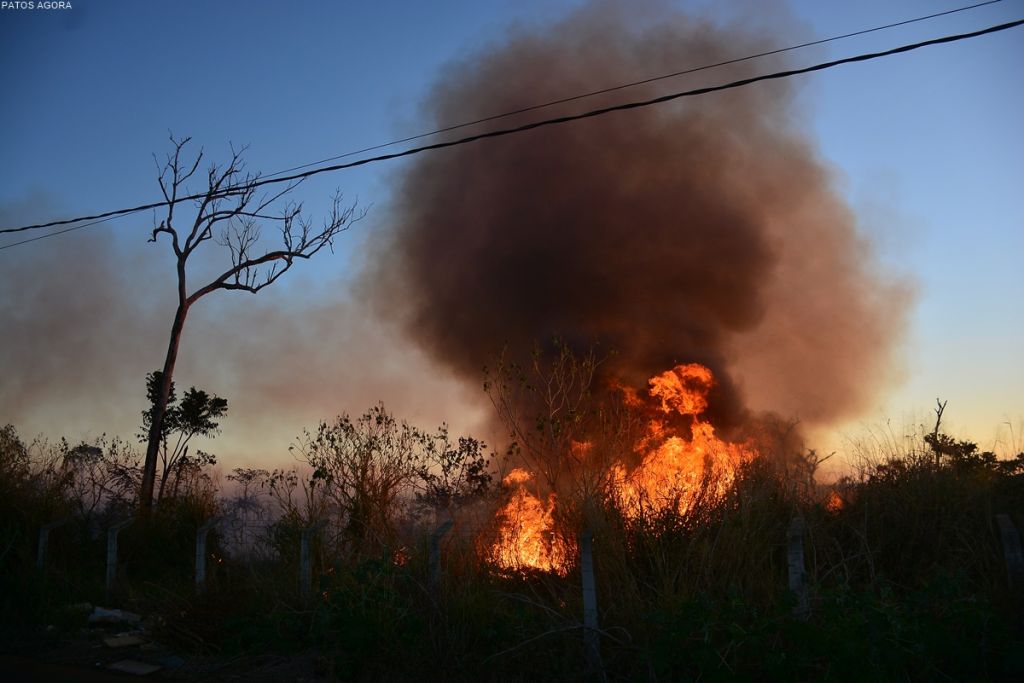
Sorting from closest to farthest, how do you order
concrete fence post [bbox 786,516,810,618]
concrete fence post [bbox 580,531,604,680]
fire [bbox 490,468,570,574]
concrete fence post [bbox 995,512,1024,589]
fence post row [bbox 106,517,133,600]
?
1. concrete fence post [bbox 786,516,810,618]
2. concrete fence post [bbox 580,531,604,680]
3. concrete fence post [bbox 995,512,1024,589]
4. fire [bbox 490,468,570,574]
5. fence post row [bbox 106,517,133,600]

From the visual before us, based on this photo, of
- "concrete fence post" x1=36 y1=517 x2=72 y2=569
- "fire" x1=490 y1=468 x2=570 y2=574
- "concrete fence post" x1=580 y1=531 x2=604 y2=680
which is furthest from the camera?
"concrete fence post" x1=36 y1=517 x2=72 y2=569

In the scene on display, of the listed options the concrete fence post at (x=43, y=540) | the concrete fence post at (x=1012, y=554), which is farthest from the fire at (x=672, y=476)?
the concrete fence post at (x=43, y=540)

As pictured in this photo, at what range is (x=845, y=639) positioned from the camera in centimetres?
560

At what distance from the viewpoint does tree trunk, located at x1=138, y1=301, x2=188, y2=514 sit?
1905 centimetres

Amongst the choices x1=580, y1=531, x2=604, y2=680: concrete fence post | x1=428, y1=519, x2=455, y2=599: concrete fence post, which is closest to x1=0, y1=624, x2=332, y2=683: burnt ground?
x1=428, y1=519, x2=455, y2=599: concrete fence post

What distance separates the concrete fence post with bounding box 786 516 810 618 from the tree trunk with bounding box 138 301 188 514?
16551 millimetres

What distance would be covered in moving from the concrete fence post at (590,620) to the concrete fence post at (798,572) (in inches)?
70.4

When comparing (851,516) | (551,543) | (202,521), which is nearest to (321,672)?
(551,543)

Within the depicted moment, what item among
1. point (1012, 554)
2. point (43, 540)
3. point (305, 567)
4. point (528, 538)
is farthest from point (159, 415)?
point (1012, 554)

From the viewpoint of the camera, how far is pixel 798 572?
21.9 ft

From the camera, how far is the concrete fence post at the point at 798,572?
6539mm

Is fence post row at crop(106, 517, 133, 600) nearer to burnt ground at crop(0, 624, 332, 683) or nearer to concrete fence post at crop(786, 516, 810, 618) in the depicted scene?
burnt ground at crop(0, 624, 332, 683)

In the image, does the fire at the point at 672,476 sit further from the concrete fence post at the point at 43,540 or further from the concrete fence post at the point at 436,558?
the concrete fence post at the point at 43,540

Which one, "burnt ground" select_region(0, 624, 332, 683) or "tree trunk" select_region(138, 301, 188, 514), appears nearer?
"burnt ground" select_region(0, 624, 332, 683)
